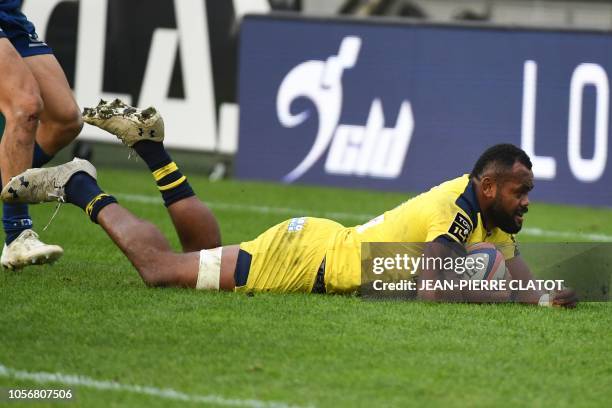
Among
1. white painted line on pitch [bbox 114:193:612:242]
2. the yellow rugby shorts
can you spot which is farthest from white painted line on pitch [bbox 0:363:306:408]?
white painted line on pitch [bbox 114:193:612:242]

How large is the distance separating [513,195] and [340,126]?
7227mm

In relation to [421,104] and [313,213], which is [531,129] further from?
[313,213]

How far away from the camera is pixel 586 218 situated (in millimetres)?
12430

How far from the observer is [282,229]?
6.89 metres

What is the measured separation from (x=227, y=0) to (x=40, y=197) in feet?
27.3

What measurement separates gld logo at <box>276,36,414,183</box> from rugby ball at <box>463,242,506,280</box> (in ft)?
23.3

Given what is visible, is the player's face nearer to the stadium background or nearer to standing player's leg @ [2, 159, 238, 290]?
standing player's leg @ [2, 159, 238, 290]

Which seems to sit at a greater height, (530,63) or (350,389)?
(530,63)

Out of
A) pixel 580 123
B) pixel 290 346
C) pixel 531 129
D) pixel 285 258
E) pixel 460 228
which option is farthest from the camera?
pixel 531 129

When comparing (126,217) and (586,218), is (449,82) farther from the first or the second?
(126,217)

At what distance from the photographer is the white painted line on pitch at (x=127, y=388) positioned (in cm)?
471

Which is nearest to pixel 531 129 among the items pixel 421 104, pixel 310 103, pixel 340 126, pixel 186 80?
pixel 421 104

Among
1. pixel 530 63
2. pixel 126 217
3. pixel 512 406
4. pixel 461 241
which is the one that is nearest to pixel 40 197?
pixel 126 217

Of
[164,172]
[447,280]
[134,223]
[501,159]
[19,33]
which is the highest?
[19,33]
